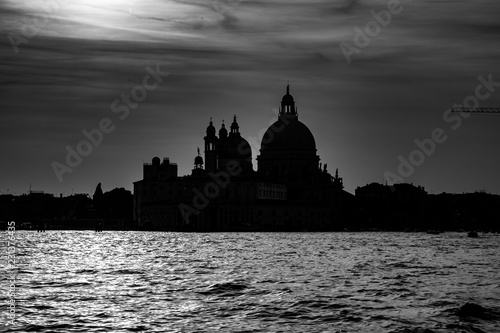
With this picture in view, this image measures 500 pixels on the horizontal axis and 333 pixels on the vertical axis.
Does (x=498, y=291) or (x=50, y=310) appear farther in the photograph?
(x=498, y=291)

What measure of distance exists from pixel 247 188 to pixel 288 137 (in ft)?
49.5

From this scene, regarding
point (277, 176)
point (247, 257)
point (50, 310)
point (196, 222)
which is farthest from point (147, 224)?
point (50, 310)

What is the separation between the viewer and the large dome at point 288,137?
176625 mm

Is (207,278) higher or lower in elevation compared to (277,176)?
lower

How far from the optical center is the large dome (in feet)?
579

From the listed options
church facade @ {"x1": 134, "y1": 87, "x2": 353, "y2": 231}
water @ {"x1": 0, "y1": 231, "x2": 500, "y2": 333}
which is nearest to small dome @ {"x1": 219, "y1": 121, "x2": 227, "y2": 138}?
church facade @ {"x1": 134, "y1": 87, "x2": 353, "y2": 231}

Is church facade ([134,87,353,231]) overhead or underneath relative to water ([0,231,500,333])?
overhead

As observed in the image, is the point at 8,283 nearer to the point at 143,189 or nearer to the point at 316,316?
the point at 316,316

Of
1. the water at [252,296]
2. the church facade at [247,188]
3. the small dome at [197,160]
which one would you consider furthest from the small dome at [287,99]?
the water at [252,296]

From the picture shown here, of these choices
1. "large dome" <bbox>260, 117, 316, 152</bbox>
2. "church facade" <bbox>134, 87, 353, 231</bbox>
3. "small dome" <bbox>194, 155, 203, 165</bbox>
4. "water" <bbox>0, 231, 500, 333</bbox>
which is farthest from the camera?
"large dome" <bbox>260, 117, 316, 152</bbox>

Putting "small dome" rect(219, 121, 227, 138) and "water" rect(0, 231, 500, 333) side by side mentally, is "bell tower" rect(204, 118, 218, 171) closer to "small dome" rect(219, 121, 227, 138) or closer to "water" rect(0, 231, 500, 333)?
"small dome" rect(219, 121, 227, 138)

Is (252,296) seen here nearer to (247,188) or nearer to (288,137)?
(247,188)

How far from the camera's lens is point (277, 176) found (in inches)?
7087

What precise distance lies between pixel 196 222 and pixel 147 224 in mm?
10110
